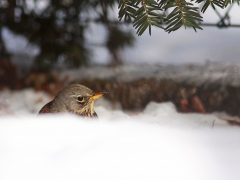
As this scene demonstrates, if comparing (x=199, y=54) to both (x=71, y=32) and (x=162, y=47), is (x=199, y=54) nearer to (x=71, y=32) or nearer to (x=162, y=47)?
(x=162, y=47)

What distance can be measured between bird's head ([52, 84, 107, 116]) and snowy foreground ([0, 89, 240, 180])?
2.29 ft

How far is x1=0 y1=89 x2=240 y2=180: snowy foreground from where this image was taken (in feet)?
4.03

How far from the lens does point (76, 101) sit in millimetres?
2219

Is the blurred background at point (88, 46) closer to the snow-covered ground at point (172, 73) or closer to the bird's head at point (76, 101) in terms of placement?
the snow-covered ground at point (172, 73)

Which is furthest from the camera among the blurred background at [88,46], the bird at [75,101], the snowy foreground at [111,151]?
the blurred background at [88,46]

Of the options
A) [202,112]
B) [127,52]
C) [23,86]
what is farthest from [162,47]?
[202,112]

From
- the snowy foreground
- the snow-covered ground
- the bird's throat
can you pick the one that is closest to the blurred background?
the snow-covered ground

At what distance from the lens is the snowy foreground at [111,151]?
1229mm

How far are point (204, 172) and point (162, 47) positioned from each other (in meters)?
2.64

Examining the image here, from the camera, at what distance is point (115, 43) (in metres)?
3.84

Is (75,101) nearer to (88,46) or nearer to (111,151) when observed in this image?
(111,151)

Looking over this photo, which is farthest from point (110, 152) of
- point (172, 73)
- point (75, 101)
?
point (172, 73)

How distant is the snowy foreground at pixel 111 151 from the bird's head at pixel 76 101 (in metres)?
0.70

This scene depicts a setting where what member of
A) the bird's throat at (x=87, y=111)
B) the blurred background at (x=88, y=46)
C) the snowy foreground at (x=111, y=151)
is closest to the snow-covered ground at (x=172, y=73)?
the blurred background at (x=88, y=46)
